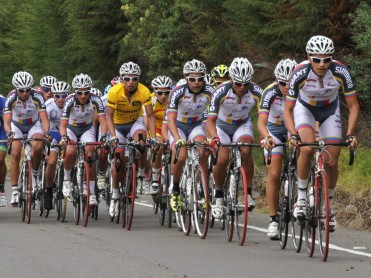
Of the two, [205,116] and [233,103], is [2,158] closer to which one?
[205,116]

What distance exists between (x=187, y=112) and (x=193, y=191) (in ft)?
5.25

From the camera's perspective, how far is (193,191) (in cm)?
1593

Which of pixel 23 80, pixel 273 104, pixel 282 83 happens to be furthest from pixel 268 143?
pixel 23 80

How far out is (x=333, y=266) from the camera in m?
12.3

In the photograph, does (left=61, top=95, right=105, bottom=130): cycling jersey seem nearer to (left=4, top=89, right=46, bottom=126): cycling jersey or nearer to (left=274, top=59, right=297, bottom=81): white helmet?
(left=4, top=89, right=46, bottom=126): cycling jersey

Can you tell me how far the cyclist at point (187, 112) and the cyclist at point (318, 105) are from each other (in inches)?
112

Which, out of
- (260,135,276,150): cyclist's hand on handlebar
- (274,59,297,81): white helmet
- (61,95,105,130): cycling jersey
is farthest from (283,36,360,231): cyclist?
(61,95,105,130): cycling jersey

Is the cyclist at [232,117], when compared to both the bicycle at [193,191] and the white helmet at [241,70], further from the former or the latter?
the bicycle at [193,191]

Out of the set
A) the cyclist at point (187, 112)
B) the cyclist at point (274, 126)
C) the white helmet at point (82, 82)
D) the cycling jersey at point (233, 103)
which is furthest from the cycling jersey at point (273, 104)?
the white helmet at point (82, 82)

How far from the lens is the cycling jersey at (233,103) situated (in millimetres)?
15680

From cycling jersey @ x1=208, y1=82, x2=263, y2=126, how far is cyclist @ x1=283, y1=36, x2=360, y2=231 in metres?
2.04

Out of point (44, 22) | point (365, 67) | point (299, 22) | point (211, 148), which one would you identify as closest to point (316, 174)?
point (211, 148)

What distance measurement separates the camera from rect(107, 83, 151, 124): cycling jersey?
1825 centimetres

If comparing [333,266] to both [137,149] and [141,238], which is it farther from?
[137,149]
